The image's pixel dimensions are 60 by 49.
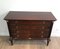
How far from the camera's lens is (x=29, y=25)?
6.17ft

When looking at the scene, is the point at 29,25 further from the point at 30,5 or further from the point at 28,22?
the point at 30,5

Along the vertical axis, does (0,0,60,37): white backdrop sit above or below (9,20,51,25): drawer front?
above

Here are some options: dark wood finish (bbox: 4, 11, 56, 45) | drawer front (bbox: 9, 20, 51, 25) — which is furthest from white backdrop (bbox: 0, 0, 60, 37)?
drawer front (bbox: 9, 20, 51, 25)

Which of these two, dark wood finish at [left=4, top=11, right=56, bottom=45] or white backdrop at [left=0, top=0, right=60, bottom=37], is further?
white backdrop at [left=0, top=0, right=60, bottom=37]

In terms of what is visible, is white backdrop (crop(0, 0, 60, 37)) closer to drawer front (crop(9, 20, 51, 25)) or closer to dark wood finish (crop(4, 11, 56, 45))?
dark wood finish (crop(4, 11, 56, 45))

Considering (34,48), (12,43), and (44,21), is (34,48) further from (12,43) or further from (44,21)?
(44,21)

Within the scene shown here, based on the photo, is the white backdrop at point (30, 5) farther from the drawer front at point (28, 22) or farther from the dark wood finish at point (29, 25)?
the drawer front at point (28, 22)

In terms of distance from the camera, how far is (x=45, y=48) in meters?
2.12

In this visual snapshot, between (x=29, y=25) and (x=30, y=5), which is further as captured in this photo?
(x=30, y=5)

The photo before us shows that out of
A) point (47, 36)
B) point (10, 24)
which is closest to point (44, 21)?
point (47, 36)

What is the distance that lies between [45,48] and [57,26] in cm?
78

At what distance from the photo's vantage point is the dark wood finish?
1793mm

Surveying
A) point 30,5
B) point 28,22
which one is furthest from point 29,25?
point 30,5

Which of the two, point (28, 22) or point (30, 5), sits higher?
point (30, 5)
